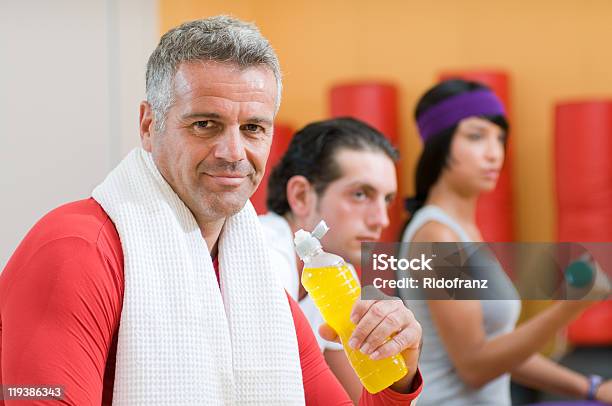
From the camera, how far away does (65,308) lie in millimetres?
871

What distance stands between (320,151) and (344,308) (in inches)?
26.8

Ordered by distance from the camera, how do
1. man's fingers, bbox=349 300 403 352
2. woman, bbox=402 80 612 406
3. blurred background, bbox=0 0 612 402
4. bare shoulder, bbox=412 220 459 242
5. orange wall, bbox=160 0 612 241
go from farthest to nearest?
orange wall, bbox=160 0 612 241 → blurred background, bbox=0 0 612 402 → bare shoulder, bbox=412 220 459 242 → woman, bbox=402 80 612 406 → man's fingers, bbox=349 300 403 352

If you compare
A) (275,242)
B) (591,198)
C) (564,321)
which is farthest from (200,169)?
(591,198)

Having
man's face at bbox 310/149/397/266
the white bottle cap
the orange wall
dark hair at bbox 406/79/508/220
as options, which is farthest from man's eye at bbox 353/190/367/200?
the orange wall

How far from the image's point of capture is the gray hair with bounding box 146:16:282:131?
99cm

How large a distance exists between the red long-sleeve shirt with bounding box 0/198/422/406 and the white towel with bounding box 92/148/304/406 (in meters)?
0.03

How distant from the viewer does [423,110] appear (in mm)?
2227

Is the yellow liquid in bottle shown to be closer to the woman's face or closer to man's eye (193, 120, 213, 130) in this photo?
man's eye (193, 120, 213, 130)

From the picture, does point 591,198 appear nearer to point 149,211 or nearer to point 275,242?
point 275,242

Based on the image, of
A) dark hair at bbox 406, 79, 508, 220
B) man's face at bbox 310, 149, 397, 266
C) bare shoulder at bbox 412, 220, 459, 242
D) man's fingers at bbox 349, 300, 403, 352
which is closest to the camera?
man's fingers at bbox 349, 300, 403, 352

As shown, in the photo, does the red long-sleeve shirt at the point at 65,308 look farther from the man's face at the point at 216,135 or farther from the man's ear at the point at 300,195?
the man's ear at the point at 300,195

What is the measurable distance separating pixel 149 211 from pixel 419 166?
4.20ft

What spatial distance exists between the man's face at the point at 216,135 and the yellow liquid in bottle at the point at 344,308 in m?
0.13

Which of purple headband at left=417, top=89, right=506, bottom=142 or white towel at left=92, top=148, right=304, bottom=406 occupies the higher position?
purple headband at left=417, top=89, right=506, bottom=142
